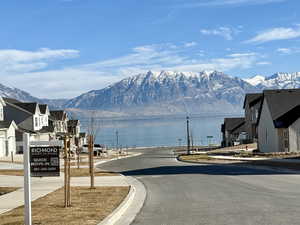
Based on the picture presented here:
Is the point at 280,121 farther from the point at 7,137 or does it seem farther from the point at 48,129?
the point at 48,129

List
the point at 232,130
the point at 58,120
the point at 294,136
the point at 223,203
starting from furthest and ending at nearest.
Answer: the point at 232,130
the point at 58,120
the point at 294,136
the point at 223,203

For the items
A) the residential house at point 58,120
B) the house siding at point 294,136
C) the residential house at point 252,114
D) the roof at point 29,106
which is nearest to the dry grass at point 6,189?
the house siding at point 294,136

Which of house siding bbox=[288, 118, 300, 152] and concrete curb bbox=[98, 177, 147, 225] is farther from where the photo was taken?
house siding bbox=[288, 118, 300, 152]

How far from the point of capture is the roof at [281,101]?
50.2 m

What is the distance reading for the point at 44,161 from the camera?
12.9 meters

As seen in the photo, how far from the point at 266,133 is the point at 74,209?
41.1 m

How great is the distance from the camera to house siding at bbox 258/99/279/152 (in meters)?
50.5

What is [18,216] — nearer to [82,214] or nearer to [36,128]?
[82,214]

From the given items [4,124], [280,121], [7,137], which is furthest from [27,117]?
[280,121]

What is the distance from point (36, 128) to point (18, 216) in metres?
53.5

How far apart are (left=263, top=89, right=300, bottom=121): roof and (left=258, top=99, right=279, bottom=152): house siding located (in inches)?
25.7

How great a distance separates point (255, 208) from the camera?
46.8ft

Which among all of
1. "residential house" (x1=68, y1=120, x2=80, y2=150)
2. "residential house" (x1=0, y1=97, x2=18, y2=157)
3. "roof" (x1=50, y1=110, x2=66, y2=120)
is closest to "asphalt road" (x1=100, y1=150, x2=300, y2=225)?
"residential house" (x1=68, y1=120, x2=80, y2=150)

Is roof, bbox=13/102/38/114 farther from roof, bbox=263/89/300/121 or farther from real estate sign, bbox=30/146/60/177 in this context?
real estate sign, bbox=30/146/60/177
